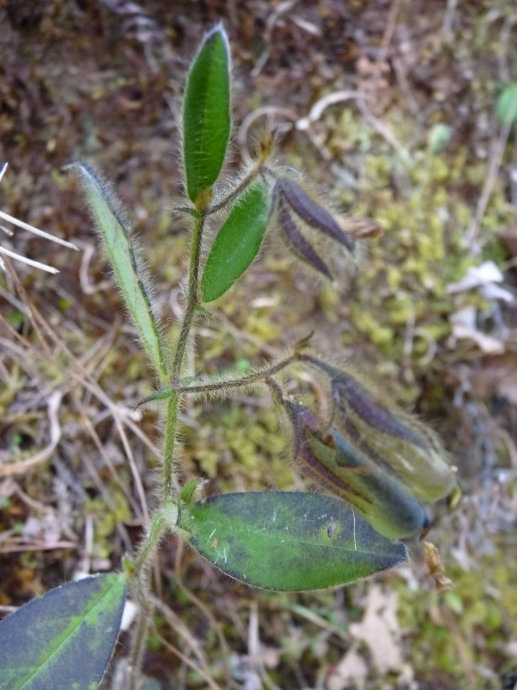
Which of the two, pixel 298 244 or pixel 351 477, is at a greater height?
pixel 298 244

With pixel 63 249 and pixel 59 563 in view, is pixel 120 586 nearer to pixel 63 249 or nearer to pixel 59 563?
pixel 59 563

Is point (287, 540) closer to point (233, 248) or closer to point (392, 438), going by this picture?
point (392, 438)

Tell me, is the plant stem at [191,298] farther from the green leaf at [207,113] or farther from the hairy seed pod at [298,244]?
the hairy seed pod at [298,244]

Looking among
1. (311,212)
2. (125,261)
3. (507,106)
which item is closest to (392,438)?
(311,212)

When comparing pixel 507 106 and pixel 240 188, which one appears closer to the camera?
pixel 240 188

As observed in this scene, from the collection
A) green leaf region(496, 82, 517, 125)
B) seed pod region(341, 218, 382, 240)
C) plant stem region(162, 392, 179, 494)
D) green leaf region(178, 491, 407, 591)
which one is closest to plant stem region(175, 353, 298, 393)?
plant stem region(162, 392, 179, 494)
